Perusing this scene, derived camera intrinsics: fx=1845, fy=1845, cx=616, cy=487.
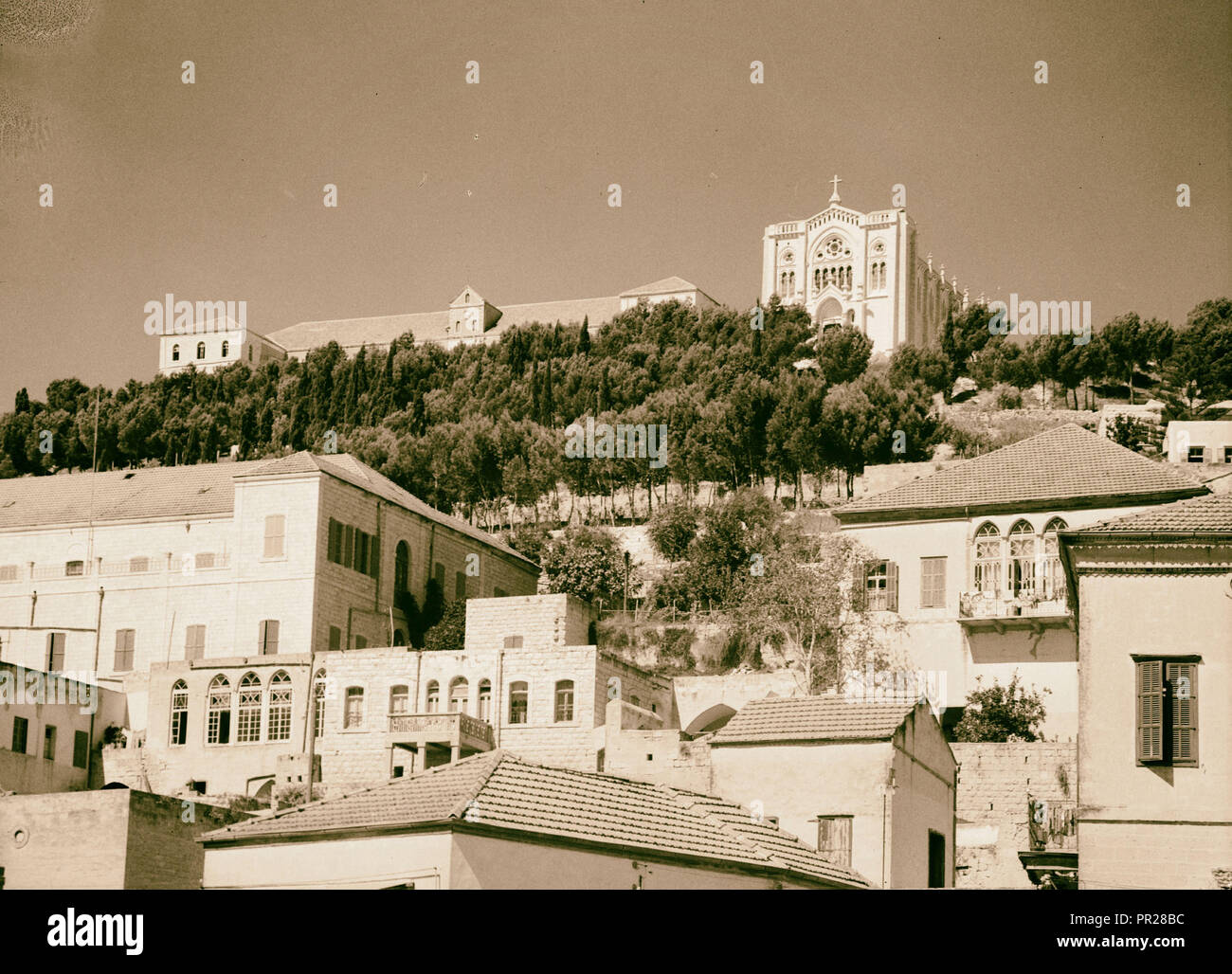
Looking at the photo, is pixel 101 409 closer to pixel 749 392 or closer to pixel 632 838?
pixel 749 392

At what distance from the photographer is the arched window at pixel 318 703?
1596 inches

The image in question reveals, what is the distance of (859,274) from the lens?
88.1 metres

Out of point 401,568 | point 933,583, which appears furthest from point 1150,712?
point 401,568

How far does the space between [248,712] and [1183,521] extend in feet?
84.4

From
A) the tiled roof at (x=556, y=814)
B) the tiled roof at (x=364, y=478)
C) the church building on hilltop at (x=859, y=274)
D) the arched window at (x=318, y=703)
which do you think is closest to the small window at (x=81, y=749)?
the arched window at (x=318, y=703)

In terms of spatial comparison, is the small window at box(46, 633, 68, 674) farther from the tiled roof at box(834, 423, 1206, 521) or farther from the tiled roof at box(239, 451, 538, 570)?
the tiled roof at box(834, 423, 1206, 521)

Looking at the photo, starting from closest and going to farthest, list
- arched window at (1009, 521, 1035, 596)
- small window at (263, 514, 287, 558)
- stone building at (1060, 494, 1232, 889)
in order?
stone building at (1060, 494, 1232, 889) → arched window at (1009, 521, 1035, 596) → small window at (263, 514, 287, 558)

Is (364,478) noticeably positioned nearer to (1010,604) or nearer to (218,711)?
(218,711)

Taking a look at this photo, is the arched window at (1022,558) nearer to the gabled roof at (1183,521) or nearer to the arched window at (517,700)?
the arched window at (517,700)

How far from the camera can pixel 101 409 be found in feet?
190

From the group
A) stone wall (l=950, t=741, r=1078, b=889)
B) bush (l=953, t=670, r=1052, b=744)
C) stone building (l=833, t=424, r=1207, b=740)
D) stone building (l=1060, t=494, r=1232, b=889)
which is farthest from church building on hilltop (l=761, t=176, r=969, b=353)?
stone building (l=1060, t=494, r=1232, b=889)

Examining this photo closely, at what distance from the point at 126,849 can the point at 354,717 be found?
1206 centimetres

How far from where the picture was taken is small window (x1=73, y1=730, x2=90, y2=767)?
133 feet

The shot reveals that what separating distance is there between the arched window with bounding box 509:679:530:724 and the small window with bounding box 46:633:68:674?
1408 centimetres
